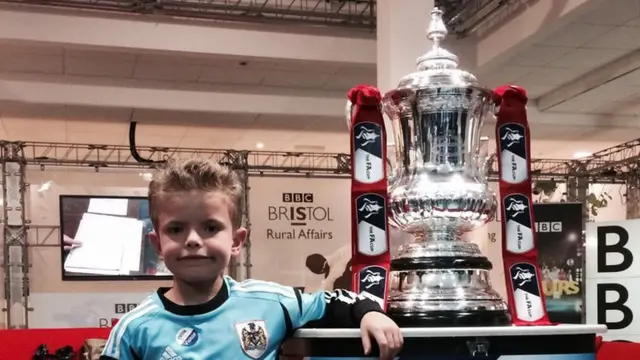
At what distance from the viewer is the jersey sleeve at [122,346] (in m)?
1.14

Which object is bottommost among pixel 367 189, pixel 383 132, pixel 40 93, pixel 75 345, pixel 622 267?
pixel 75 345

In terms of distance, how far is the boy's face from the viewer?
1.13 m

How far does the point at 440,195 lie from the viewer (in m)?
1.41

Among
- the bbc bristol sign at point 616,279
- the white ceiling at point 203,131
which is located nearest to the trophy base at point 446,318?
the bbc bristol sign at point 616,279

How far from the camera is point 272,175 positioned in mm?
5465

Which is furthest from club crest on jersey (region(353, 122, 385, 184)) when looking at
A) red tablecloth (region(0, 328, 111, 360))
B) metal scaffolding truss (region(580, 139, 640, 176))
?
metal scaffolding truss (region(580, 139, 640, 176))

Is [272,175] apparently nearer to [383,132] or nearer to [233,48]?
[233,48]

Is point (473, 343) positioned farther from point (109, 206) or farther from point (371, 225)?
point (109, 206)

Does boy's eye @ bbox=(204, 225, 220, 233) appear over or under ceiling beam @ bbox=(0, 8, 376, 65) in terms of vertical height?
under

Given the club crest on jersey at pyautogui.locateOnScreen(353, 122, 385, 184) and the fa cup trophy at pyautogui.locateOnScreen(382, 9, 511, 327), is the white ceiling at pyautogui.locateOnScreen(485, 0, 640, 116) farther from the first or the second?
the club crest on jersey at pyautogui.locateOnScreen(353, 122, 385, 184)

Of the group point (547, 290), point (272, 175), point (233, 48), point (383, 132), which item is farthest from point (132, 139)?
point (383, 132)

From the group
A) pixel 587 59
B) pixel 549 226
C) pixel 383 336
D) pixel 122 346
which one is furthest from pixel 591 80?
pixel 122 346

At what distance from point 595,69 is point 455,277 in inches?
171

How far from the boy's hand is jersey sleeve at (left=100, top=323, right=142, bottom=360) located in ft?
1.08
